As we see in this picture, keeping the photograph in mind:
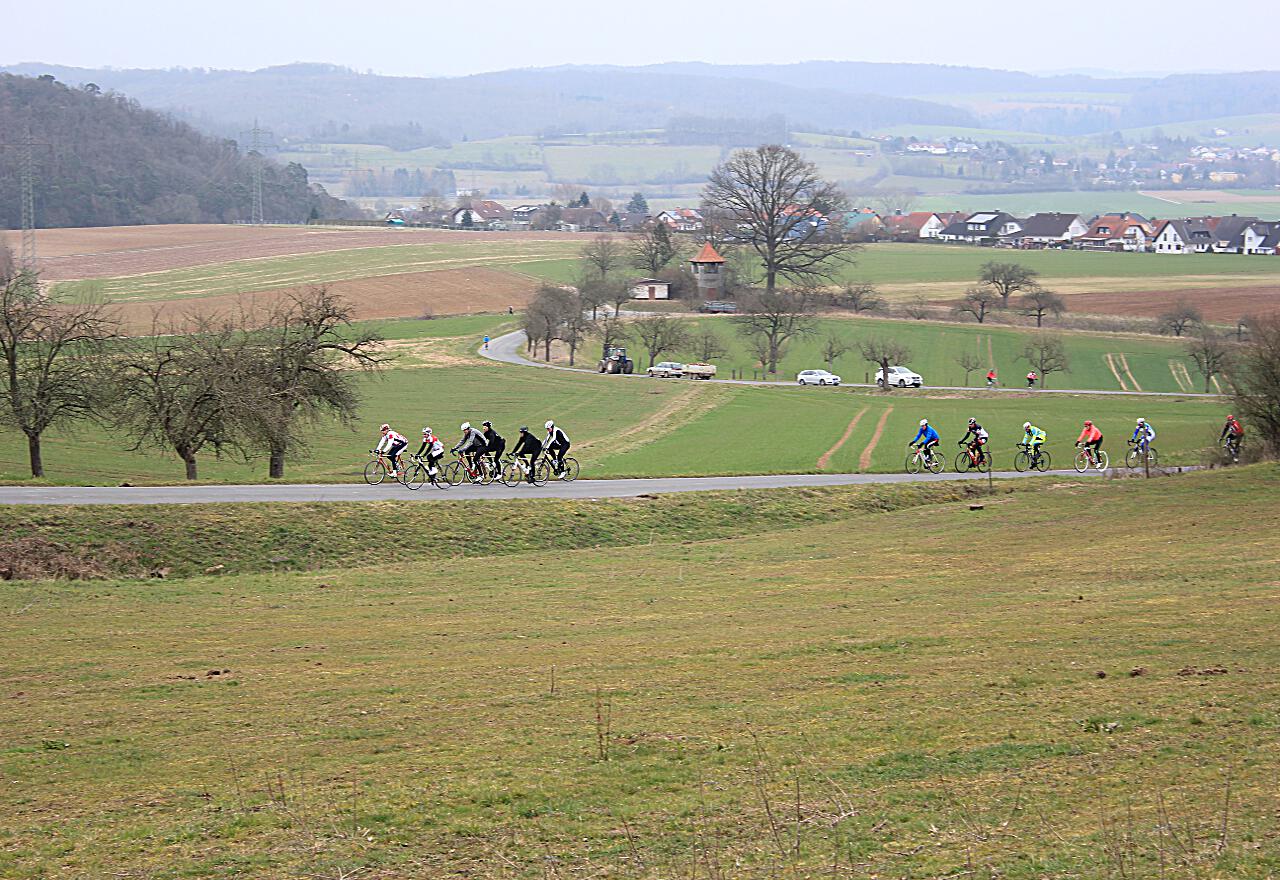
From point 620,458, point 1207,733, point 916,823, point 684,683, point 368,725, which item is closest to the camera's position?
point 916,823

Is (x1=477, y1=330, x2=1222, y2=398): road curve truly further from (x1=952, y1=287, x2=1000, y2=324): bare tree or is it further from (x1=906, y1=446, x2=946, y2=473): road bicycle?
(x1=906, y1=446, x2=946, y2=473): road bicycle

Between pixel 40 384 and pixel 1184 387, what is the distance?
230ft

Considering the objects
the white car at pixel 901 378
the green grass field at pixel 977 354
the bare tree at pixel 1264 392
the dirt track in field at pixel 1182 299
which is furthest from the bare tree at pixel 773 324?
the bare tree at pixel 1264 392

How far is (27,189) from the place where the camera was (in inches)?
5827

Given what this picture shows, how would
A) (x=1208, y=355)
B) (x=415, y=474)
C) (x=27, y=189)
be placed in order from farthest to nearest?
(x=27, y=189)
(x=1208, y=355)
(x=415, y=474)

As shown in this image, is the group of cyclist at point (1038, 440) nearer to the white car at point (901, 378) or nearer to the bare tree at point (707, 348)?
the white car at point (901, 378)

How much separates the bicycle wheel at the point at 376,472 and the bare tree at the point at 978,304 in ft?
284

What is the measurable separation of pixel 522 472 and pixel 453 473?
1.94 metres

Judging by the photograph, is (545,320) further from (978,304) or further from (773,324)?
(978,304)

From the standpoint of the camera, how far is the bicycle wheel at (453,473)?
37.2m

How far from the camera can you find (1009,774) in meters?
11.8

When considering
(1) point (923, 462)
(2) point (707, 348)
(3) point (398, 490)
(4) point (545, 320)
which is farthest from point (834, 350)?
(3) point (398, 490)

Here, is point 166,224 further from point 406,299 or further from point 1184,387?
point 1184,387

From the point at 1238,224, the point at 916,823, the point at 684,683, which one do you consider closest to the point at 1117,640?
the point at 684,683
